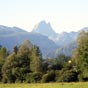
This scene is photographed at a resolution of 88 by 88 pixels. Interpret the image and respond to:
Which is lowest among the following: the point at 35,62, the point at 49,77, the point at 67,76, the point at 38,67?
the point at 49,77

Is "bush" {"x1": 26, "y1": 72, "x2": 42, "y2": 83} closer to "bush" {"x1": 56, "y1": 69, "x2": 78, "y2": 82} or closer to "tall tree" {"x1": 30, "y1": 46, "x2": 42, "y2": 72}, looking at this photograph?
"tall tree" {"x1": 30, "y1": 46, "x2": 42, "y2": 72}

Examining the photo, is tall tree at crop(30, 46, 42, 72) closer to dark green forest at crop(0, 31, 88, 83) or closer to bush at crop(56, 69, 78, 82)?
dark green forest at crop(0, 31, 88, 83)

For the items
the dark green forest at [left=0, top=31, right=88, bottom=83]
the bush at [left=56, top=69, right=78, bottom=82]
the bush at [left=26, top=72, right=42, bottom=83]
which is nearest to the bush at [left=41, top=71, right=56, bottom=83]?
the dark green forest at [left=0, top=31, right=88, bottom=83]

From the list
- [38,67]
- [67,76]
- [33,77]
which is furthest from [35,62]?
[67,76]

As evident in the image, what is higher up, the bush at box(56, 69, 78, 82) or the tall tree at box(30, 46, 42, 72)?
the tall tree at box(30, 46, 42, 72)

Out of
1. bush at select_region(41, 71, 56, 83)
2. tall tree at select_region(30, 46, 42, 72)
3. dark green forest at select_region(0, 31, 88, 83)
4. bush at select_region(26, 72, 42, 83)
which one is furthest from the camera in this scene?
tall tree at select_region(30, 46, 42, 72)

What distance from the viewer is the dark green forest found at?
76812 millimetres

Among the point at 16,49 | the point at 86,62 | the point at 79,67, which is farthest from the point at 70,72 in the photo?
the point at 16,49

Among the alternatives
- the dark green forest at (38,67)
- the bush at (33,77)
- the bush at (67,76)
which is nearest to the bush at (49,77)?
the dark green forest at (38,67)

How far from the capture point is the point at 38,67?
8650 centimetres

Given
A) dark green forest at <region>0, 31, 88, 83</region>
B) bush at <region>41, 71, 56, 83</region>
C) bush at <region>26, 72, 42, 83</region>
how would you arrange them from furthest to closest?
bush at <region>26, 72, 42, 83</region>, bush at <region>41, 71, 56, 83</region>, dark green forest at <region>0, 31, 88, 83</region>

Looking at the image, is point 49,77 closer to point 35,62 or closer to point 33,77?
point 33,77

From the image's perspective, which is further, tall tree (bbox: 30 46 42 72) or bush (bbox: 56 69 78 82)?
tall tree (bbox: 30 46 42 72)

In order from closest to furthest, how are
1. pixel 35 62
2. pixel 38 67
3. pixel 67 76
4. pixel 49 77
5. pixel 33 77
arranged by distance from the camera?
pixel 67 76
pixel 33 77
pixel 49 77
pixel 38 67
pixel 35 62
